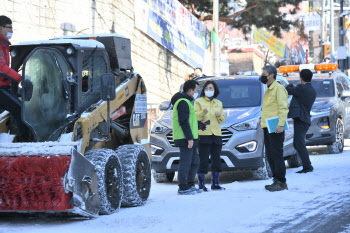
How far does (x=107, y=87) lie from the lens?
341 inches

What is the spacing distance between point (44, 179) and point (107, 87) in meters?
1.49

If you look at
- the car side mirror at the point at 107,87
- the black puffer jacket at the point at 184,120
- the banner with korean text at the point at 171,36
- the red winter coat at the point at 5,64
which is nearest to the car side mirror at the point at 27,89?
the red winter coat at the point at 5,64

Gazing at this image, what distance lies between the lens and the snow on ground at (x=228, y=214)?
7.52m

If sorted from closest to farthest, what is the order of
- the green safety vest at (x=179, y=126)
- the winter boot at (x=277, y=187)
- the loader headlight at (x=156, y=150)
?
the green safety vest at (x=179, y=126) → the winter boot at (x=277, y=187) → the loader headlight at (x=156, y=150)

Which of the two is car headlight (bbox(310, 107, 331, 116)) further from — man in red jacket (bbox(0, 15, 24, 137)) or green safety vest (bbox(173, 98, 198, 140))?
man in red jacket (bbox(0, 15, 24, 137))

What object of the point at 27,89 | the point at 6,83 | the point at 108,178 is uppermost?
the point at 6,83

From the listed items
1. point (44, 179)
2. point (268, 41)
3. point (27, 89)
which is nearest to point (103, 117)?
point (27, 89)

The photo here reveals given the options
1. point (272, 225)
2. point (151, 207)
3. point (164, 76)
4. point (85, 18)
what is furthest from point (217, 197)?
point (164, 76)

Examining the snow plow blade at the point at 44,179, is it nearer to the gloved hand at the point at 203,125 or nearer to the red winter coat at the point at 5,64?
the red winter coat at the point at 5,64

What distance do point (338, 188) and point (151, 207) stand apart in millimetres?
3045

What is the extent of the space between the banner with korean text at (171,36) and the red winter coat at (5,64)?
15.7m

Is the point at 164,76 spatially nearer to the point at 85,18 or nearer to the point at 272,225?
the point at 85,18

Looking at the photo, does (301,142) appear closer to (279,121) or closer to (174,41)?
(279,121)

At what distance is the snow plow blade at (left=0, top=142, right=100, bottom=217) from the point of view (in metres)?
7.75
